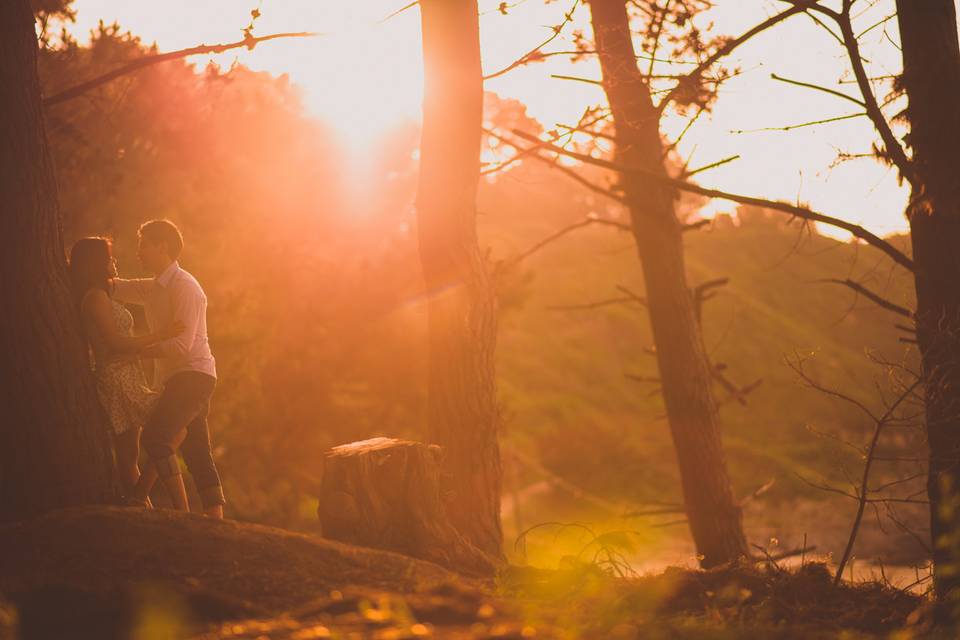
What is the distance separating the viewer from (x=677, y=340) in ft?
28.0

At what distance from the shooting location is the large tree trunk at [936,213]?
5629 mm

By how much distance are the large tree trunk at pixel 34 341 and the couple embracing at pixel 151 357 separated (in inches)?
4.9

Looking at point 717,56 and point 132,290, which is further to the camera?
point 717,56

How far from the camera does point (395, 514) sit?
5.75m

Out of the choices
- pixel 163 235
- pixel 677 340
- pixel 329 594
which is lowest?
pixel 329 594

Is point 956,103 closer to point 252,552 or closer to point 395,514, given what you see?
point 395,514

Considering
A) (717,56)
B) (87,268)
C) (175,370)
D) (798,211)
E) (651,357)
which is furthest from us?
(651,357)

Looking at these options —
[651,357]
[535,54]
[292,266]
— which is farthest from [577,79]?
[651,357]

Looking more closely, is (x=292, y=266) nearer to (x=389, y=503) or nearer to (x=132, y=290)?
(x=132, y=290)

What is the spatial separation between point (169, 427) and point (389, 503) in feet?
4.39

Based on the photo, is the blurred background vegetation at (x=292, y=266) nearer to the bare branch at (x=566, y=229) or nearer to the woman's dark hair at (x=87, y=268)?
the bare branch at (x=566, y=229)

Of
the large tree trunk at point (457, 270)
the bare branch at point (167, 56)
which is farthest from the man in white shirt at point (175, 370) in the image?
the large tree trunk at point (457, 270)

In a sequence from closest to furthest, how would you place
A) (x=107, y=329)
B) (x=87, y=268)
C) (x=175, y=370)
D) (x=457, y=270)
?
(x=107, y=329) → (x=87, y=268) → (x=175, y=370) → (x=457, y=270)

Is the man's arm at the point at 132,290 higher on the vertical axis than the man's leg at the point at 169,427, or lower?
higher
